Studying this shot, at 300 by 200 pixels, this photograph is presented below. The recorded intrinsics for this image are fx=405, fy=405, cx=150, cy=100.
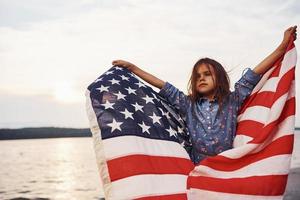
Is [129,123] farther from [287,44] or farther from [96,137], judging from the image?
[287,44]

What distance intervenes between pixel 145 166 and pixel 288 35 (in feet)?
6.98

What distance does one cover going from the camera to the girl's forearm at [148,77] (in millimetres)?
4848

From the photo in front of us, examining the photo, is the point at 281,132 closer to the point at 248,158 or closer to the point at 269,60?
the point at 248,158

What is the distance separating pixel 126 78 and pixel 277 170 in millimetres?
2007

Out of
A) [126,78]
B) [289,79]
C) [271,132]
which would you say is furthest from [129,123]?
[289,79]

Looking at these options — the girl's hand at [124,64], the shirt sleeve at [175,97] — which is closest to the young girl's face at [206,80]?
the shirt sleeve at [175,97]

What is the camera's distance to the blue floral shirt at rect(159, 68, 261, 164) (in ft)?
14.4

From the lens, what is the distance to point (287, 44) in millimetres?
4473

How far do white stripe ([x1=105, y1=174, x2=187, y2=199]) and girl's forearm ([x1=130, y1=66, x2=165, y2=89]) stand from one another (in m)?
1.20

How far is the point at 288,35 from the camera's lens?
176 inches

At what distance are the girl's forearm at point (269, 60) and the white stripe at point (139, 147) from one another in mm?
1242

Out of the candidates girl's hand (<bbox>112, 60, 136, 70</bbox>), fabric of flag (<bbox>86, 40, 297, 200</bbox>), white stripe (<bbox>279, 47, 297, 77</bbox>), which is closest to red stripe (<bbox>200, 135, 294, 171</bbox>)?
fabric of flag (<bbox>86, 40, 297, 200</bbox>)

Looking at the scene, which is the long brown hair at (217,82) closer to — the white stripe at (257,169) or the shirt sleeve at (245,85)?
the shirt sleeve at (245,85)

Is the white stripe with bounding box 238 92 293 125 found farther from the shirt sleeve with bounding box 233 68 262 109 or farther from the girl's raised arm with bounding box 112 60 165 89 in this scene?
the girl's raised arm with bounding box 112 60 165 89
